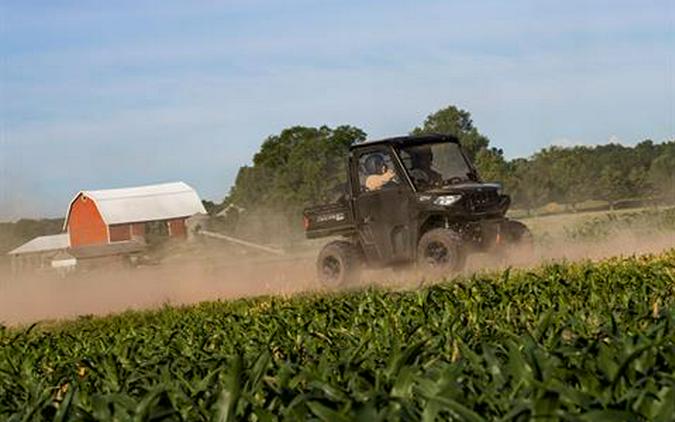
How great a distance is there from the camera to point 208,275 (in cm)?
2878

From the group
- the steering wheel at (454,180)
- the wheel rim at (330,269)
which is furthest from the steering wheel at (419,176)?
the wheel rim at (330,269)

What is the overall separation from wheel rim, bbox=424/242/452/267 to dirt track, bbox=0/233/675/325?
0.31 metres

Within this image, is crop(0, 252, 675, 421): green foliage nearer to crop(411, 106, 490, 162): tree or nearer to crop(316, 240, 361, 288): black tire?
crop(316, 240, 361, 288): black tire

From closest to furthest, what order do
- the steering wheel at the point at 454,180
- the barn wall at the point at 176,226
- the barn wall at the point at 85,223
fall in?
the steering wheel at the point at 454,180
the barn wall at the point at 176,226
the barn wall at the point at 85,223

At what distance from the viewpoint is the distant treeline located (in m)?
47.3

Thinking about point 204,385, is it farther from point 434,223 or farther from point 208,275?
point 208,275

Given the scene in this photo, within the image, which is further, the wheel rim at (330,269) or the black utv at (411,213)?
the wheel rim at (330,269)

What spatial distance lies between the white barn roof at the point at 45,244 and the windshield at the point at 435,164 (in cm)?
6153

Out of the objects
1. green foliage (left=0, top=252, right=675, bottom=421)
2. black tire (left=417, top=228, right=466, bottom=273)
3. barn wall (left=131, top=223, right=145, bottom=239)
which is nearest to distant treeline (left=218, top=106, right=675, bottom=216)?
barn wall (left=131, top=223, right=145, bottom=239)

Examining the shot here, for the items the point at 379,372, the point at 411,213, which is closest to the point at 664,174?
the point at 411,213

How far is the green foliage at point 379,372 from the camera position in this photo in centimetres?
387

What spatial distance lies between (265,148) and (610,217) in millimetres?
49161

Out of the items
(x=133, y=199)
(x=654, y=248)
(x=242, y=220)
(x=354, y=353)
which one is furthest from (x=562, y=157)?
(x=354, y=353)

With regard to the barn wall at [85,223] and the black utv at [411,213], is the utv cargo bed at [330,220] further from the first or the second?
the barn wall at [85,223]
